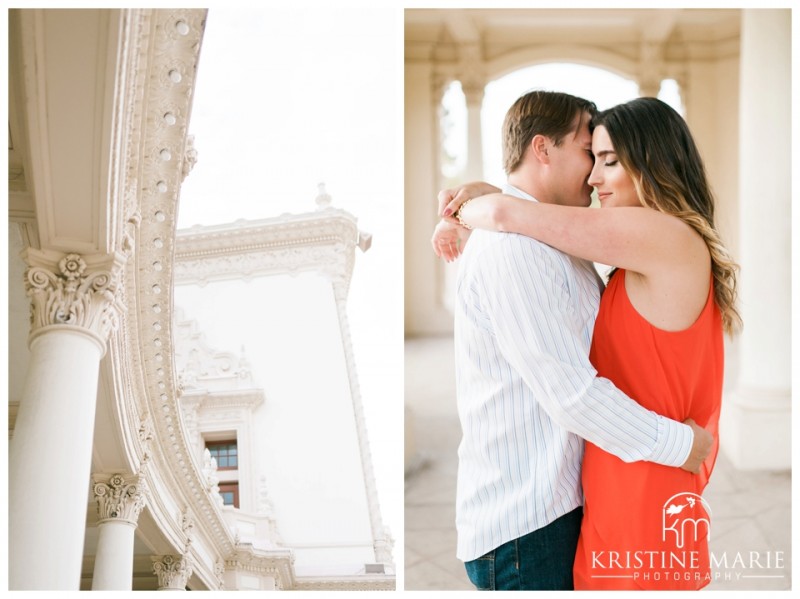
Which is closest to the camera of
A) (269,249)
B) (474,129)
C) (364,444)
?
(364,444)

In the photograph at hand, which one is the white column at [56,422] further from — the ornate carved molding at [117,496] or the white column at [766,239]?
the white column at [766,239]

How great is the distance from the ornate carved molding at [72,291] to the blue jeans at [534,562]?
7.15 ft

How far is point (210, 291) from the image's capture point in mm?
6035

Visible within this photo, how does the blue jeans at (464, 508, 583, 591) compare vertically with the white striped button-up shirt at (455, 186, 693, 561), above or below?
below

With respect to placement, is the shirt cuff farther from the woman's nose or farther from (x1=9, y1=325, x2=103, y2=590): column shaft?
(x1=9, y1=325, x2=103, y2=590): column shaft

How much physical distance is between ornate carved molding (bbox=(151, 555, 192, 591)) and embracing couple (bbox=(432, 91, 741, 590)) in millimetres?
6369

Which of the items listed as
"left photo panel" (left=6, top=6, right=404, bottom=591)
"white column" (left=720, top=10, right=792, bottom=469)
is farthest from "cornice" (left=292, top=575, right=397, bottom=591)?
"white column" (left=720, top=10, right=792, bottom=469)

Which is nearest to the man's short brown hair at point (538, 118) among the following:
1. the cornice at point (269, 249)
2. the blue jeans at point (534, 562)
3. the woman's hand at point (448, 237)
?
the woman's hand at point (448, 237)

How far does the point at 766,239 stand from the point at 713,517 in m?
1.94

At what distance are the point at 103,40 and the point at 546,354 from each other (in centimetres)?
185

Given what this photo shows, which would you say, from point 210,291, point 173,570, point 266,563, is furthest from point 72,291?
point 173,570

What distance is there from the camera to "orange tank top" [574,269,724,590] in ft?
7.38

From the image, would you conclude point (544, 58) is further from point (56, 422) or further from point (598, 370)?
point (598, 370)
